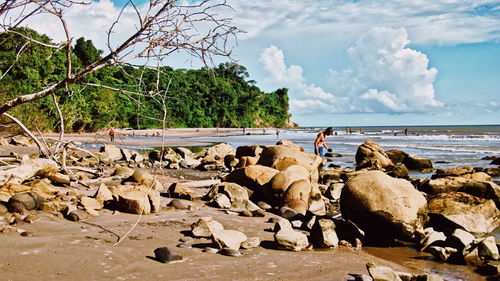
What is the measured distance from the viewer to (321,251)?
5.02 m

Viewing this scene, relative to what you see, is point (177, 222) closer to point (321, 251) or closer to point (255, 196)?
point (321, 251)

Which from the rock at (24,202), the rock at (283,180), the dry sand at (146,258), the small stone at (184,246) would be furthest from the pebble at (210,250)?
the rock at (283,180)

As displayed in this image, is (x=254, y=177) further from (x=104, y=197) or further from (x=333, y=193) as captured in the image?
(x=104, y=197)

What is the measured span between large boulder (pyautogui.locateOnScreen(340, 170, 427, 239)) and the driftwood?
4.46 metres

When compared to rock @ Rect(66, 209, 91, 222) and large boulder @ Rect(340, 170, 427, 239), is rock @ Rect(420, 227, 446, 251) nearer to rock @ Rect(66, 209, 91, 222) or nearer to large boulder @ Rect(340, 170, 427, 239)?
large boulder @ Rect(340, 170, 427, 239)

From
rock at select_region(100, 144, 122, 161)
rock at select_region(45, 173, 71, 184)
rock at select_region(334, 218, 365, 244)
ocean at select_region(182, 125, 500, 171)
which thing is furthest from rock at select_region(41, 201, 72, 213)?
ocean at select_region(182, 125, 500, 171)

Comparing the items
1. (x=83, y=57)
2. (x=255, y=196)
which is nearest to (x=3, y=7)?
(x=255, y=196)

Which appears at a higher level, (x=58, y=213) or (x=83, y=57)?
(x=83, y=57)

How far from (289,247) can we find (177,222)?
1.70 meters

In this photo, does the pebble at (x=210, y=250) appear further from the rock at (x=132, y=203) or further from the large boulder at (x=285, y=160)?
the large boulder at (x=285, y=160)

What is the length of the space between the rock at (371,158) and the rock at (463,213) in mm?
7381

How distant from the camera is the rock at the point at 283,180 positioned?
775 cm

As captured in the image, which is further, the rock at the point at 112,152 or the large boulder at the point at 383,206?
the rock at the point at 112,152

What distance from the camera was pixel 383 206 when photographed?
6.04 m
